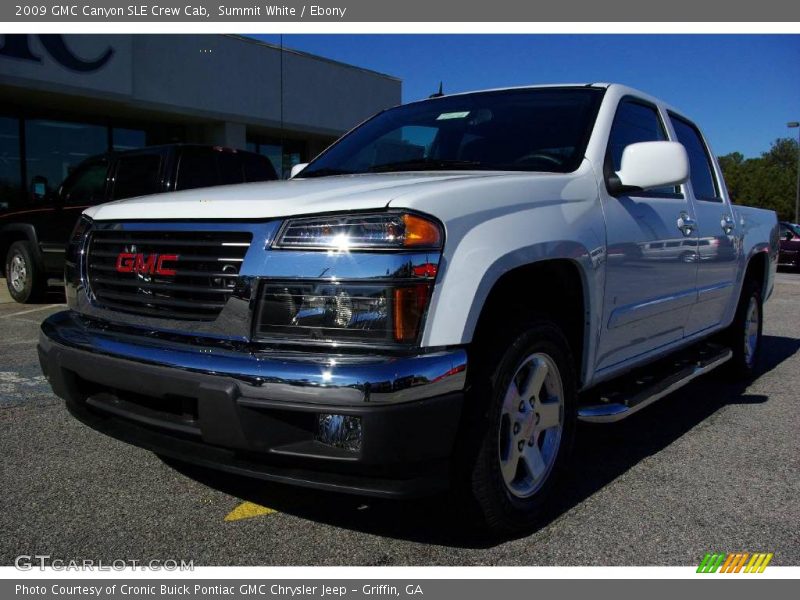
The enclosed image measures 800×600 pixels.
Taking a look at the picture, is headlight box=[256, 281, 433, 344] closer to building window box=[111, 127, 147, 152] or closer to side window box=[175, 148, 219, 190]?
side window box=[175, 148, 219, 190]

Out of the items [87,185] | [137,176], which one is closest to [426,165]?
[137,176]

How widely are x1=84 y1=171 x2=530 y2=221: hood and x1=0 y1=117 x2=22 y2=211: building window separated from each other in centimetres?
1119

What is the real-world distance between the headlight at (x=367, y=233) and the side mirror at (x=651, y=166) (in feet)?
4.24

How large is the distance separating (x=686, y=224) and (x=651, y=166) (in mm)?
817

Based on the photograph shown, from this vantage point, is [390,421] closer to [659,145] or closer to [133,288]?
[133,288]

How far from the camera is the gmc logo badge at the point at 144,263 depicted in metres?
2.53

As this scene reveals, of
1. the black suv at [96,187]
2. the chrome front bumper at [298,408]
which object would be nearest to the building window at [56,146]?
the black suv at [96,187]

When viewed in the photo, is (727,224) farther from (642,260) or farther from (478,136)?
(478,136)

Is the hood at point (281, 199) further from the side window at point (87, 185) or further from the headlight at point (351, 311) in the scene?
the side window at point (87, 185)

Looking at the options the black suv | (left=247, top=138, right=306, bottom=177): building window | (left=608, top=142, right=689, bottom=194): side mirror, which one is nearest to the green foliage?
(left=247, top=138, right=306, bottom=177): building window

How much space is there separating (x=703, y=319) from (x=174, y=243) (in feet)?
10.5

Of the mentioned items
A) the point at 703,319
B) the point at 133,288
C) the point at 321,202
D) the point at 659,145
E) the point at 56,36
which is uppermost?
the point at 56,36
